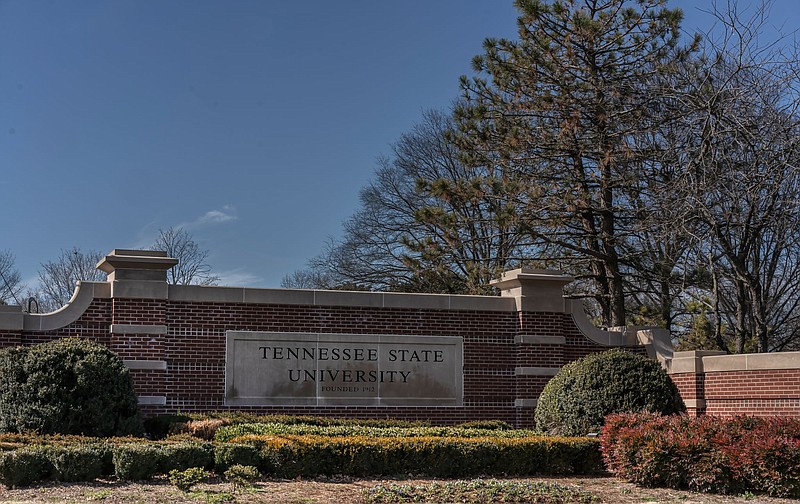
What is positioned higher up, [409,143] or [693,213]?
[409,143]

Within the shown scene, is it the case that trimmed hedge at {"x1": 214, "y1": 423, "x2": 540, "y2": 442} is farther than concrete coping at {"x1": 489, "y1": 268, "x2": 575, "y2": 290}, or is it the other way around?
concrete coping at {"x1": 489, "y1": 268, "x2": 575, "y2": 290}

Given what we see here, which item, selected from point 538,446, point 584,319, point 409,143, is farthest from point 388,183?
point 538,446

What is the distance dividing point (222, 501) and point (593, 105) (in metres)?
16.1

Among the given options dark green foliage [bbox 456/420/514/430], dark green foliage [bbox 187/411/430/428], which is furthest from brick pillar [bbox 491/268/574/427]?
dark green foliage [bbox 187/411/430/428]

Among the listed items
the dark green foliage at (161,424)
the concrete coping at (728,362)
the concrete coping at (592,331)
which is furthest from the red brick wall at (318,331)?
the concrete coping at (728,362)

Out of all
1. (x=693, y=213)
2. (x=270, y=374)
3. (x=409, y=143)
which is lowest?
(x=270, y=374)

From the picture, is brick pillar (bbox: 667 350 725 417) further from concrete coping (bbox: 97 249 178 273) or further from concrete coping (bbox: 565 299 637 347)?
concrete coping (bbox: 97 249 178 273)

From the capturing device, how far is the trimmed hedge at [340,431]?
47.0 feet

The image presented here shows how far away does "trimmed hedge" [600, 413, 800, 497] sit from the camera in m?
11.8

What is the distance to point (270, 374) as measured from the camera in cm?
1848

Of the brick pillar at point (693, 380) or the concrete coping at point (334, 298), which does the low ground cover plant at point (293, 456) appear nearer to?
the concrete coping at point (334, 298)

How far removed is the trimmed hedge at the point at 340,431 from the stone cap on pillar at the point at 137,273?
3.83 m

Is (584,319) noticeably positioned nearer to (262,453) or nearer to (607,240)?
(607,240)

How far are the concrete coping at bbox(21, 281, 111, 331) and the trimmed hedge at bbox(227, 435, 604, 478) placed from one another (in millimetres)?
6371
